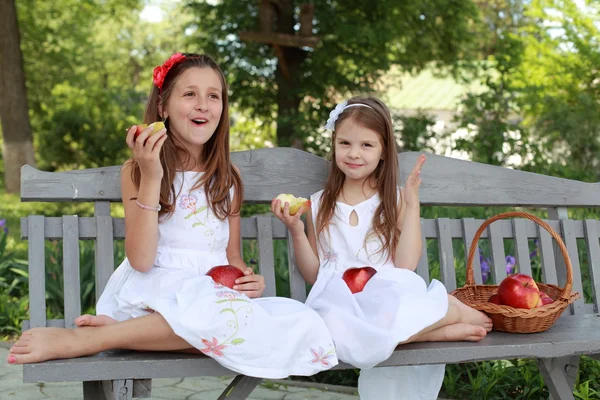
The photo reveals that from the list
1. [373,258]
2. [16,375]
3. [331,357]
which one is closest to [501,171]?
[373,258]

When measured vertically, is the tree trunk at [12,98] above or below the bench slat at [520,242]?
above

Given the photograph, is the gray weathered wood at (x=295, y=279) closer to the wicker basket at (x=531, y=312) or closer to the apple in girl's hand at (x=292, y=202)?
the apple in girl's hand at (x=292, y=202)

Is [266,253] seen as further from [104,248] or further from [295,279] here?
[104,248]

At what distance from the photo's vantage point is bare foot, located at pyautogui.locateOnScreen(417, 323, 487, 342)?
2.69 meters

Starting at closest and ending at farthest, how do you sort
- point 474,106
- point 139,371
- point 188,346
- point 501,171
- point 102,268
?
1. point 139,371
2. point 188,346
3. point 102,268
4. point 501,171
5. point 474,106

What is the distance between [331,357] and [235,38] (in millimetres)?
9196

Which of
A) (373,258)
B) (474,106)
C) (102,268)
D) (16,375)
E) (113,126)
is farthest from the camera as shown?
(113,126)

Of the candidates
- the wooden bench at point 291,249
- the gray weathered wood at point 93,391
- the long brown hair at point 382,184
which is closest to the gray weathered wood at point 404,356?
the wooden bench at point 291,249

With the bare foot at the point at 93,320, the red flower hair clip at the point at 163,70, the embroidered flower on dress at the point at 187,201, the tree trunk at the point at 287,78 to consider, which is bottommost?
the bare foot at the point at 93,320

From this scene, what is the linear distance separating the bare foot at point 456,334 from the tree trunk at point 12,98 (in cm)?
1069

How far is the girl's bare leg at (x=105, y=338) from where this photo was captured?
231 centimetres

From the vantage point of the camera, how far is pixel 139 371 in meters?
2.31

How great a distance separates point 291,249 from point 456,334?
2.82 ft

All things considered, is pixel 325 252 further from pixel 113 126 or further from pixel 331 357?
pixel 113 126
